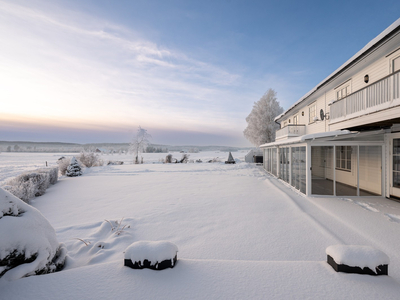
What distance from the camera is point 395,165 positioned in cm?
645

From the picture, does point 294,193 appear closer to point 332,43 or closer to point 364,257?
point 364,257

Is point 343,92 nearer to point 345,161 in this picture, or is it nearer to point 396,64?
point 396,64

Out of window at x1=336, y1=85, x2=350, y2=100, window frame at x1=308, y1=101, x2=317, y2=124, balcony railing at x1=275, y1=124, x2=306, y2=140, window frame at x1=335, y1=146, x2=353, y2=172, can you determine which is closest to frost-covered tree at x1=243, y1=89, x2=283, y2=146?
balcony railing at x1=275, y1=124, x2=306, y2=140

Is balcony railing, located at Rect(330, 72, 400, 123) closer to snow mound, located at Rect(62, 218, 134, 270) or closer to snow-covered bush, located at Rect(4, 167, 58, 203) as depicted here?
snow mound, located at Rect(62, 218, 134, 270)

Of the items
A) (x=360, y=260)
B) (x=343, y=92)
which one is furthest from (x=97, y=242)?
(x=343, y=92)

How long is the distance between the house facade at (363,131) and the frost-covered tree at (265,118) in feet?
56.7

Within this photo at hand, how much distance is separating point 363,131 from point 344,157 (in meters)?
2.27

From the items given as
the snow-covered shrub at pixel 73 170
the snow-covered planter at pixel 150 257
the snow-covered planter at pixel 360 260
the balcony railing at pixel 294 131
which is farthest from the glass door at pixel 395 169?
the snow-covered shrub at pixel 73 170

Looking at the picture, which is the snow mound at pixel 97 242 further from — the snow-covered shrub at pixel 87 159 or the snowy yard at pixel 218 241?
the snow-covered shrub at pixel 87 159

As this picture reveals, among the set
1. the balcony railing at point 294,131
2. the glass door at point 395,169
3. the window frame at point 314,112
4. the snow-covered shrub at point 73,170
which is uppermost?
the window frame at point 314,112

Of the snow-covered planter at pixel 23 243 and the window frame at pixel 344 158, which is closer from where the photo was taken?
the snow-covered planter at pixel 23 243

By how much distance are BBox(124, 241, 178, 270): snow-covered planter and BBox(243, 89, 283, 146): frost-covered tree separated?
2693cm

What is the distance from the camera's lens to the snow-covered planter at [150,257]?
7.36ft

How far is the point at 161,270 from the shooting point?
226 cm
